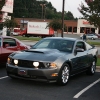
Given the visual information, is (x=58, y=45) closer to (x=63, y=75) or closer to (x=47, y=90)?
(x=63, y=75)

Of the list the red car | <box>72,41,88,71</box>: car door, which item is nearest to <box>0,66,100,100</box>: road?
<box>72,41,88,71</box>: car door

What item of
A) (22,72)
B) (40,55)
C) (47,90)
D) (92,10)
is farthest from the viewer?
(92,10)

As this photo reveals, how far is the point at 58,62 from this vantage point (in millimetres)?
6914

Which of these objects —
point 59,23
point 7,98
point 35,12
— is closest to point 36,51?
point 7,98

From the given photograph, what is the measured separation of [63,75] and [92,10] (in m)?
9.57

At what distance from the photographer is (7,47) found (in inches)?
391

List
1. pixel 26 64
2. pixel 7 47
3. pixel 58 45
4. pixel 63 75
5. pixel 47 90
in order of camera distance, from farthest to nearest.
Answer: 1. pixel 7 47
2. pixel 58 45
3. pixel 63 75
4. pixel 26 64
5. pixel 47 90

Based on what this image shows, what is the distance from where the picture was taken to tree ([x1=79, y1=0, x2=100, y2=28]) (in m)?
15.3

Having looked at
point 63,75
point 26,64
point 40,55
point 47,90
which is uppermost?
point 40,55

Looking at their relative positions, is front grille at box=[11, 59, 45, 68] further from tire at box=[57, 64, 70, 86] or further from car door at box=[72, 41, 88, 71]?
car door at box=[72, 41, 88, 71]

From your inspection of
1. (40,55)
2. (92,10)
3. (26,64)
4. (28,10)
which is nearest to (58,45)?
(40,55)

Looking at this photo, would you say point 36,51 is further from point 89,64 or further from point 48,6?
point 48,6

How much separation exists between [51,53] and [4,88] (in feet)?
5.57

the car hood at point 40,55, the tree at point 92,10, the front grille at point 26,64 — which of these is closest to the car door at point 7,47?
the car hood at point 40,55
